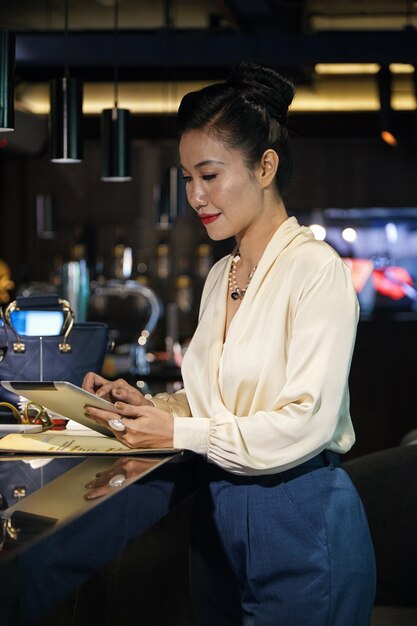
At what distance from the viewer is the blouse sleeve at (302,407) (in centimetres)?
186

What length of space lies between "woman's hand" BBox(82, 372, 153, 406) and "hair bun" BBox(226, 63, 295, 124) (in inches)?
22.6

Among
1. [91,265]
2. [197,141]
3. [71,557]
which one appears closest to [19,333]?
[197,141]

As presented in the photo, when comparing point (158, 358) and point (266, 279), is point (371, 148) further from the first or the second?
point (266, 279)

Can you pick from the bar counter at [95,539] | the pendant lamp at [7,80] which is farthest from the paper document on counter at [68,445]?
the pendant lamp at [7,80]

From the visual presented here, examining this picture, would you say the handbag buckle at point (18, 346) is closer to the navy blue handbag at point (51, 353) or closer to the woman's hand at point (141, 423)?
the navy blue handbag at point (51, 353)

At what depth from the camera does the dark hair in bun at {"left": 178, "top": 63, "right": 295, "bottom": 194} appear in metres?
2.05

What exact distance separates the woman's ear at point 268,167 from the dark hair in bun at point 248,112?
11mm

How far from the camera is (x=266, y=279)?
2020mm

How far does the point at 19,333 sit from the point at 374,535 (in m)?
1.06

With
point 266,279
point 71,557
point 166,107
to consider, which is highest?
point 166,107

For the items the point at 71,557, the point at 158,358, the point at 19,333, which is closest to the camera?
the point at 71,557

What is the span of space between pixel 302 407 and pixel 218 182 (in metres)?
0.45

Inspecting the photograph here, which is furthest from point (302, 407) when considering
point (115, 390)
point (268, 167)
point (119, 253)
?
point (119, 253)

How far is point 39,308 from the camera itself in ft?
9.93
